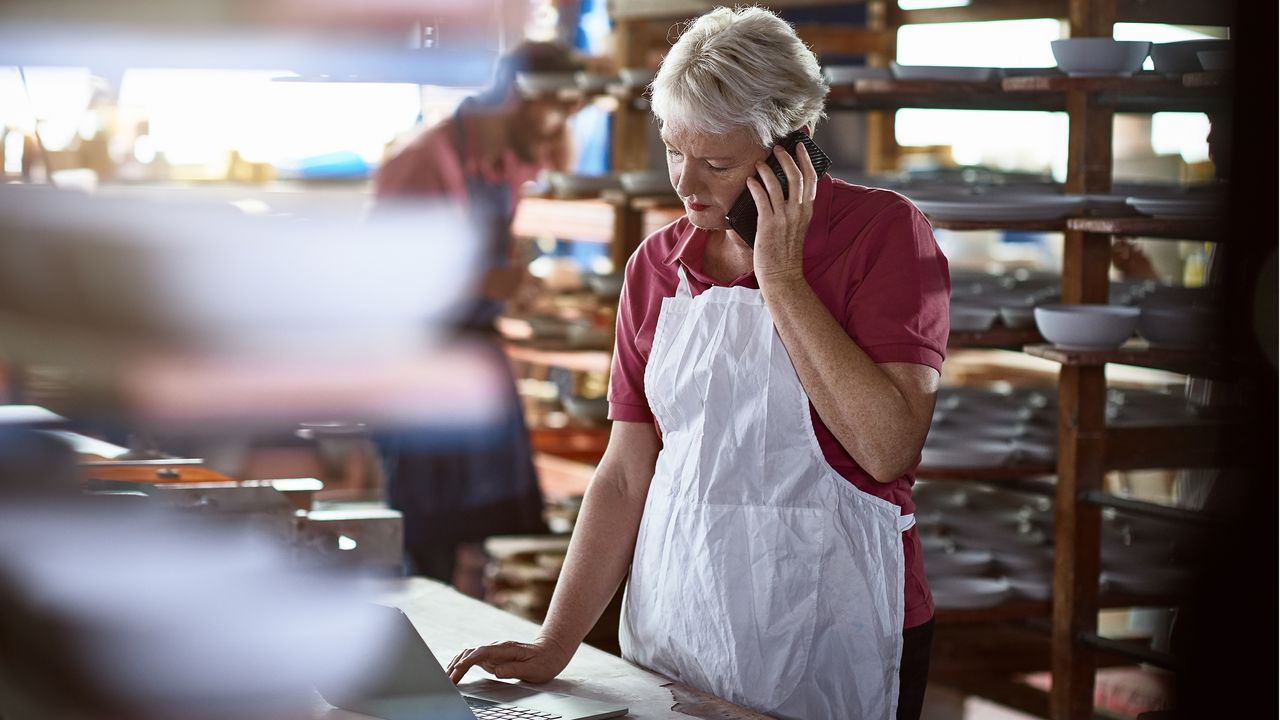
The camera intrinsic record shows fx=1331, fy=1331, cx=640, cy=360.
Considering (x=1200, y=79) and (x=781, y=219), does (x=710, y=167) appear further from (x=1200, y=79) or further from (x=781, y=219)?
(x=1200, y=79)

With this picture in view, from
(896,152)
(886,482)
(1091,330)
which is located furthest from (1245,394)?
(896,152)

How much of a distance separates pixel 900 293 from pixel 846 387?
0.13 meters

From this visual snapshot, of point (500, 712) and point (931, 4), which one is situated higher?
point (931, 4)

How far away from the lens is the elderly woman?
1.59 m

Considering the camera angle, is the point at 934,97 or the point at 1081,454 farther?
the point at 934,97

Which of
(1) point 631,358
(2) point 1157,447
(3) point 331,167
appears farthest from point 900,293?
(3) point 331,167

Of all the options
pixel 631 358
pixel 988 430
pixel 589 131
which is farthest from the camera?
pixel 589 131

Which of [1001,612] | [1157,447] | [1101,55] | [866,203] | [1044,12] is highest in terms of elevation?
[1044,12]

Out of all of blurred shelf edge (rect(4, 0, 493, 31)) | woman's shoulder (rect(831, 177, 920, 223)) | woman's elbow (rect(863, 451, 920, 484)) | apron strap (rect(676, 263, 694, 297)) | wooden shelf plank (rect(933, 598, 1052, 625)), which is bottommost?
wooden shelf plank (rect(933, 598, 1052, 625))

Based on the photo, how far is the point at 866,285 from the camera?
1620mm

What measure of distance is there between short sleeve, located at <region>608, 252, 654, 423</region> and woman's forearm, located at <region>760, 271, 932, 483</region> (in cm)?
24

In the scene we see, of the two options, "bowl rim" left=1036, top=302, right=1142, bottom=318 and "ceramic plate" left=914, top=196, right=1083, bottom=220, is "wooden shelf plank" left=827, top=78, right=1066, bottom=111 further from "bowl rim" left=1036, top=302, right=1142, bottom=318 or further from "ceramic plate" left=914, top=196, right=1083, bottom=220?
"bowl rim" left=1036, top=302, right=1142, bottom=318

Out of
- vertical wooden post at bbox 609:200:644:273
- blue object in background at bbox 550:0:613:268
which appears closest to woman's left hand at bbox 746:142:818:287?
vertical wooden post at bbox 609:200:644:273

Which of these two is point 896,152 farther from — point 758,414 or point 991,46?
point 758,414
